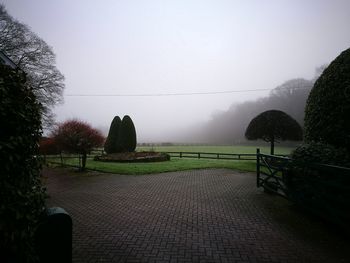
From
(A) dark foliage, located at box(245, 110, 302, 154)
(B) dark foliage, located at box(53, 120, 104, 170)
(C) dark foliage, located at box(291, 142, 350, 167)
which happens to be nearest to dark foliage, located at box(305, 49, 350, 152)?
(C) dark foliage, located at box(291, 142, 350, 167)

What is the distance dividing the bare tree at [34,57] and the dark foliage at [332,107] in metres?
17.2

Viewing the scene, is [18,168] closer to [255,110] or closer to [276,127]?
[276,127]

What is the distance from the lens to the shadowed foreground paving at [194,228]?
406cm

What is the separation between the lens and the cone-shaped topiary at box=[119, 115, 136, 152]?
23359 millimetres

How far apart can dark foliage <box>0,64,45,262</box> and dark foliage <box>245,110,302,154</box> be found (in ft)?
59.6

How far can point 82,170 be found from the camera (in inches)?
584

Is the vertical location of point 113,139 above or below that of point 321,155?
above

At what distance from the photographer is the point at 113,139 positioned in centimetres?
A: 2347

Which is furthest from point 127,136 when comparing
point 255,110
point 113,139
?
point 255,110

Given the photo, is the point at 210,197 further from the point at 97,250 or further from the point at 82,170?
the point at 82,170

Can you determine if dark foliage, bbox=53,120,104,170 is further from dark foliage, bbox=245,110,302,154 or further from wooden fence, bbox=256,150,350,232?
dark foliage, bbox=245,110,302,154

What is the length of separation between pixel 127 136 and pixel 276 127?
575 inches

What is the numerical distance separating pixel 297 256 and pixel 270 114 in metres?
16.0

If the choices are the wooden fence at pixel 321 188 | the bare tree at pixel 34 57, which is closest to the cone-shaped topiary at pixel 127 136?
the bare tree at pixel 34 57
